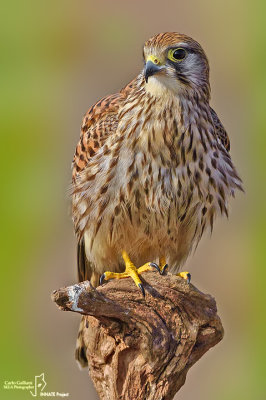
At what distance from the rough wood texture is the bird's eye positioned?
104cm

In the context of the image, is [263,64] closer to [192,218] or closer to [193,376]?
[193,376]

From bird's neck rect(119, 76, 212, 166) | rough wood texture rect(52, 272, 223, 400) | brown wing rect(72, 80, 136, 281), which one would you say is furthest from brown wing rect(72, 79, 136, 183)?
rough wood texture rect(52, 272, 223, 400)

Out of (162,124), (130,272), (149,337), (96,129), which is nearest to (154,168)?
(162,124)

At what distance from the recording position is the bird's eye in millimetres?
4371

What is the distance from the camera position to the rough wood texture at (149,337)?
4.04 metres

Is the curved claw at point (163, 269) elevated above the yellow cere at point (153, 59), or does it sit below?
below

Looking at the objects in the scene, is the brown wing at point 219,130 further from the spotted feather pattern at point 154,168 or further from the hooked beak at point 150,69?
the hooked beak at point 150,69

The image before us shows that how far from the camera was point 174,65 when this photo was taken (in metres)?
4.40

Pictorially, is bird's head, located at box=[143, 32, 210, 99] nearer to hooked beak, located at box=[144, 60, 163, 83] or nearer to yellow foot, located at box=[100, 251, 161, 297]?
hooked beak, located at box=[144, 60, 163, 83]

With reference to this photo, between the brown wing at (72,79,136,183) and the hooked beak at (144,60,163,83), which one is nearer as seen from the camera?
the hooked beak at (144,60,163,83)

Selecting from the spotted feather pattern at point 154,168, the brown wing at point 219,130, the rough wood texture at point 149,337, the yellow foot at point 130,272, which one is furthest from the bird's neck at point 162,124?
the rough wood texture at point 149,337

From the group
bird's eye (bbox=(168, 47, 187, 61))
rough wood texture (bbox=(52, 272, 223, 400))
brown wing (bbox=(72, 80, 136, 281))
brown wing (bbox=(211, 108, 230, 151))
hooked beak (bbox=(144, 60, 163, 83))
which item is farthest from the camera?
brown wing (bbox=(211, 108, 230, 151))

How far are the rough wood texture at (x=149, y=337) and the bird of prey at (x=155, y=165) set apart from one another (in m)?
0.17

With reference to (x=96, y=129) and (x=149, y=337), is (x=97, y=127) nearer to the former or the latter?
(x=96, y=129)
